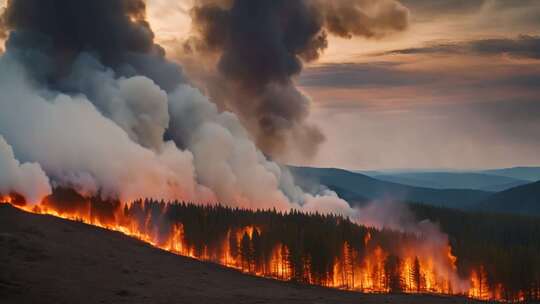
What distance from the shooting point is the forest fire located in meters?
136

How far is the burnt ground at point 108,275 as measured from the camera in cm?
9562

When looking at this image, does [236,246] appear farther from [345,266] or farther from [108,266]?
[108,266]

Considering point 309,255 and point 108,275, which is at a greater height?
point 309,255

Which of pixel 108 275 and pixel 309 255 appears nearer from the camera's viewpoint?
pixel 108 275

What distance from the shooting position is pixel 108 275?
109 m

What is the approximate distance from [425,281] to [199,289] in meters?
60.6

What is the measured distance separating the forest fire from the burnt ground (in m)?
9.90

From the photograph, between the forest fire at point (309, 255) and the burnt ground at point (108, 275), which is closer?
the burnt ground at point (108, 275)

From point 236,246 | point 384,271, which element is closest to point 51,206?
point 236,246

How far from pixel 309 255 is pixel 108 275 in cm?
5007

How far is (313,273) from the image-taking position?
446 ft

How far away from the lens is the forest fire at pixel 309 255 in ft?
446

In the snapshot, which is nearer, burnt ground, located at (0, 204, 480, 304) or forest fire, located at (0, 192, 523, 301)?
burnt ground, located at (0, 204, 480, 304)

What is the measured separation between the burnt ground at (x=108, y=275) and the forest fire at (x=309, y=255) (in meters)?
9.90
